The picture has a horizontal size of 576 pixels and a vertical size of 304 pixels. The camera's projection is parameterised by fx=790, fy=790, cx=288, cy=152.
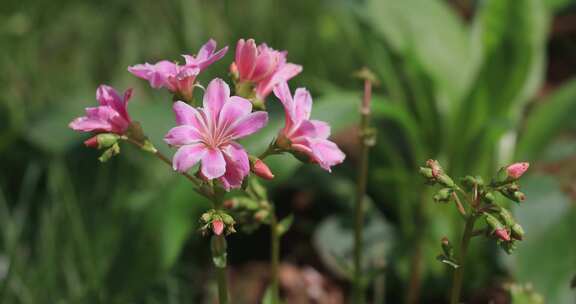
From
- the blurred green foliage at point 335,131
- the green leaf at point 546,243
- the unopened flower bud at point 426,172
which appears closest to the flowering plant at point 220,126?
the unopened flower bud at point 426,172

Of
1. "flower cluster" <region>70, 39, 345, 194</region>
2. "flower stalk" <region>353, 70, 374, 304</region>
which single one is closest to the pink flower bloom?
"flower cluster" <region>70, 39, 345, 194</region>

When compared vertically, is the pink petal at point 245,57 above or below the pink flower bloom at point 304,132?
above

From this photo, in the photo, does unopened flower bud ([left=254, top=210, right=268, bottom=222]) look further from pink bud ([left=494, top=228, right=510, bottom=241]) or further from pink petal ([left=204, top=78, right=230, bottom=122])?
pink bud ([left=494, top=228, right=510, bottom=241])

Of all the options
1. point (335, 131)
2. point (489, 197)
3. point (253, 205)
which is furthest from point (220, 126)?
point (335, 131)

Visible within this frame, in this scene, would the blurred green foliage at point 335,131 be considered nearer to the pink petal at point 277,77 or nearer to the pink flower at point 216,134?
the pink petal at point 277,77

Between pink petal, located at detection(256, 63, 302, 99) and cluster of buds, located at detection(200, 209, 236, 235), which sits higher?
pink petal, located at detection(256, 63, 302, 99)

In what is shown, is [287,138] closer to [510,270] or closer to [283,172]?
[283,172]
